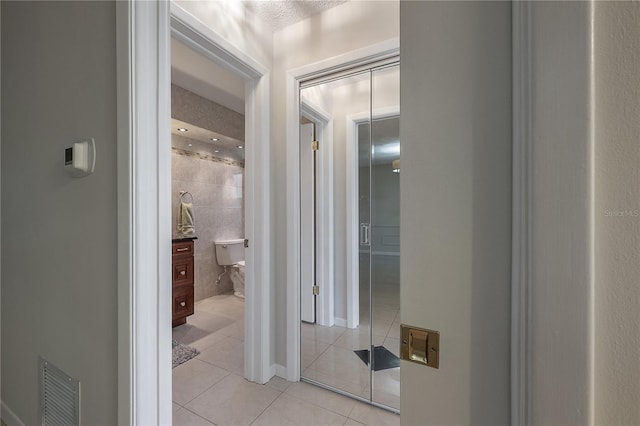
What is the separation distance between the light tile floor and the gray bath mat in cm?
6

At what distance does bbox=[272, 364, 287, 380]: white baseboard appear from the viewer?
2.05 m

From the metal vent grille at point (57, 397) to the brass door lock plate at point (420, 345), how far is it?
139 centimetres

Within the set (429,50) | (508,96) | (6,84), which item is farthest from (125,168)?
(6,84)

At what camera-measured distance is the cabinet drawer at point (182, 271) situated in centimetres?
291

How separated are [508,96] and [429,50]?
0.16m

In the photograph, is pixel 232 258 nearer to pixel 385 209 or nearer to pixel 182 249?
pixel 182 249

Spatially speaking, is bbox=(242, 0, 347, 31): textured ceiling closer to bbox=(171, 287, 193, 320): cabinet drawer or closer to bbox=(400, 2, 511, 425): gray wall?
bbox=(400, 2, 511, 425): gray wall

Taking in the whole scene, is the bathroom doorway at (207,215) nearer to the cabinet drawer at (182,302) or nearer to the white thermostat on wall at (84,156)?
the cabinet drawer at (182,302)

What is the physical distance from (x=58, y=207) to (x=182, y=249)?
1.91 m

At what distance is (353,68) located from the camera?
6.08 feet

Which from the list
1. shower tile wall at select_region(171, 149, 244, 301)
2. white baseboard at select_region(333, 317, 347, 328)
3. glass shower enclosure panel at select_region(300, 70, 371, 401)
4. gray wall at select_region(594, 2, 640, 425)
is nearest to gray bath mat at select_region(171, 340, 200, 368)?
glass shower enclosure panel at select_region(300, 70, 371, 401)

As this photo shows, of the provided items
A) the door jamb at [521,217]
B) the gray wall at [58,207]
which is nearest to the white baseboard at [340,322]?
the gray wall at [58,207]

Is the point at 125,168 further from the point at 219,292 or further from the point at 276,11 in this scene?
the point at 219,292

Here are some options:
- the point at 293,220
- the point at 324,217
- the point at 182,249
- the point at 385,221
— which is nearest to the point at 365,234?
the point at 385,221
